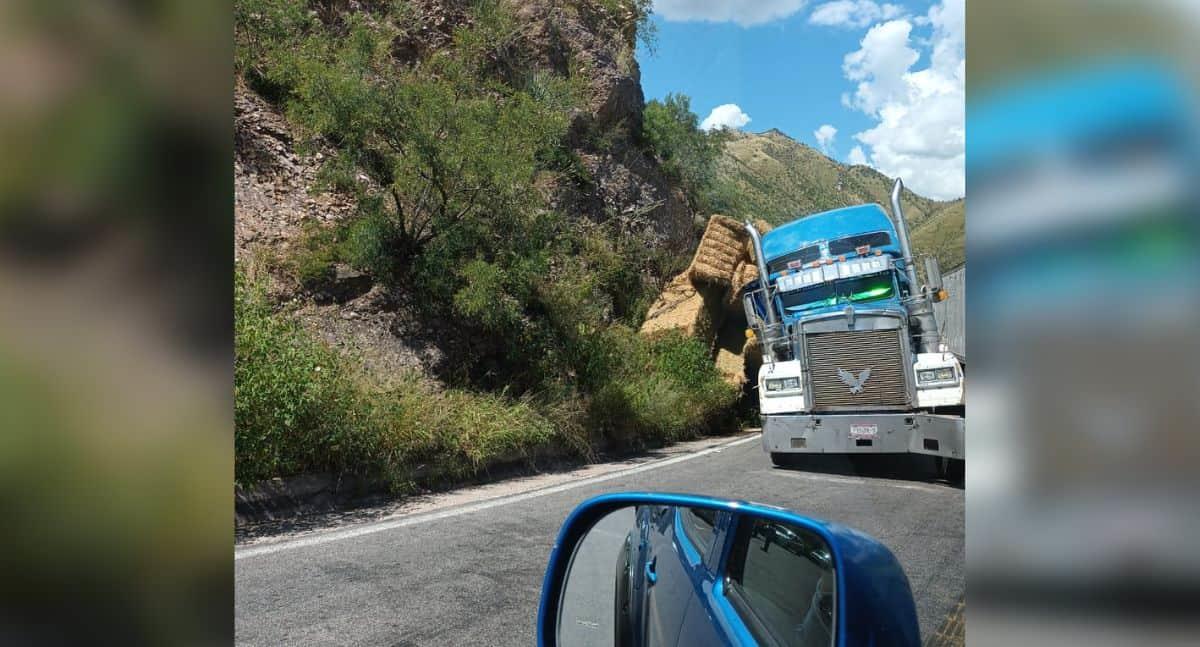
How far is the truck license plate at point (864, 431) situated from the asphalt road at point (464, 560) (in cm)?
39

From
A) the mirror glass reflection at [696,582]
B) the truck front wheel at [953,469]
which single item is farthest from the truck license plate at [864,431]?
the mirror glass reflection at [696,582]

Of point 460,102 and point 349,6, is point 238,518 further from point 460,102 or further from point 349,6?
point 349,6

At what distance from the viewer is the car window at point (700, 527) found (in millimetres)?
1414

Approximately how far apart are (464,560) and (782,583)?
328cm

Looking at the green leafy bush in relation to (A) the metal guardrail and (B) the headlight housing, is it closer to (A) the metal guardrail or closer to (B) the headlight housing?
(B) the headlight housing

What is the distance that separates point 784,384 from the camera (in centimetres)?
602

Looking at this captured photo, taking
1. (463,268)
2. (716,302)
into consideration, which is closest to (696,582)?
(463,268)

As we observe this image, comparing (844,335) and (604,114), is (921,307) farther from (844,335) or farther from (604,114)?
(604,114)

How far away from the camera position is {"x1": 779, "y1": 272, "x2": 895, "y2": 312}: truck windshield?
20.1 feet

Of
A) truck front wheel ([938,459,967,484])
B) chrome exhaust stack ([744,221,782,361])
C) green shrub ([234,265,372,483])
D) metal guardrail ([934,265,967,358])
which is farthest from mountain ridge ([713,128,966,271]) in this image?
green shrub ([234,265,372,483])

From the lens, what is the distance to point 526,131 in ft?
31.1
